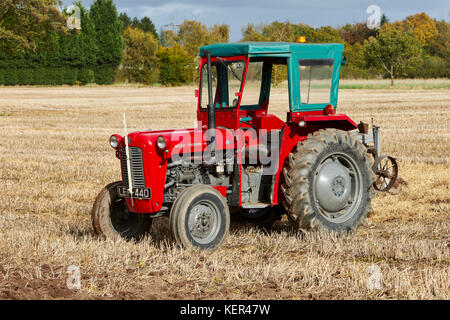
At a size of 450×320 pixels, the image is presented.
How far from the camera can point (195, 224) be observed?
6664 mm

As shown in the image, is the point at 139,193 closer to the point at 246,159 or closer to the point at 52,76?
the point at 246,159

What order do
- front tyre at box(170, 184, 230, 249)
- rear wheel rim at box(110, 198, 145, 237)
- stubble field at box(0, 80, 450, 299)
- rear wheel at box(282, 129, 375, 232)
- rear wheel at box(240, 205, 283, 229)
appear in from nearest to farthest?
1. stubble field at box(0, 80, 450, 299)
2. front tyre at box(170, 184, 230, 249)
3. rear wheel at box(282, 129, 375, 232)
4. rear wheel rim at box(110, 198, 145, 237)
5. rear wheel at box(240, 205, 283, 229)

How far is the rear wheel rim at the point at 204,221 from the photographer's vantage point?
21.8 ft

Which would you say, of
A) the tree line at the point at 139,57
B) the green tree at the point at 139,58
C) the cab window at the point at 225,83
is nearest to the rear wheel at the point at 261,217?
the cab window at the point at 225,83

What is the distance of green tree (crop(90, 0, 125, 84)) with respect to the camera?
7162 cm

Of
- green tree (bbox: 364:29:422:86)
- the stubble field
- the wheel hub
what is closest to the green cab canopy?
the stubble field

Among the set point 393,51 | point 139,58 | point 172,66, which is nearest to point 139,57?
point 139,58

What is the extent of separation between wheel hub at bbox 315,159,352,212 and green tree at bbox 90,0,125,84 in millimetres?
66416

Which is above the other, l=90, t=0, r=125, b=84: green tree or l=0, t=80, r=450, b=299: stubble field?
l=90, t=0, r=125, b=84: green tree

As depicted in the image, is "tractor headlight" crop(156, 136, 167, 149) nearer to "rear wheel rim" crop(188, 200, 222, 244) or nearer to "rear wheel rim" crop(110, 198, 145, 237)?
"rear wheel rim" crop(188, 200, 222, 244)

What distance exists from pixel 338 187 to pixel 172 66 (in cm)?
6238

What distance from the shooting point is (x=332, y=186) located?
757cm

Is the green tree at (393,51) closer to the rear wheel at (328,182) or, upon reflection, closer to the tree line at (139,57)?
the tree line at (139,57)

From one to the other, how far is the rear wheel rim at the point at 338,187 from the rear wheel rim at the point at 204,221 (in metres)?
1.31
